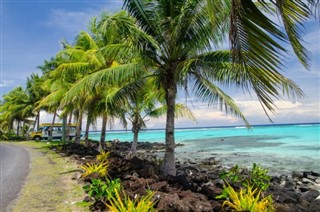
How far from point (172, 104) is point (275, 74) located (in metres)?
6.18

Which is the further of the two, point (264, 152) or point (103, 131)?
point (264, 152)

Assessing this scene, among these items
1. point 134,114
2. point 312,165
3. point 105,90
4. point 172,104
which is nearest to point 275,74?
point 172,104

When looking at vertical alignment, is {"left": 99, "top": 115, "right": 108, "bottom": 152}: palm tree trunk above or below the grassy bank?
above

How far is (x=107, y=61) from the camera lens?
17203mm

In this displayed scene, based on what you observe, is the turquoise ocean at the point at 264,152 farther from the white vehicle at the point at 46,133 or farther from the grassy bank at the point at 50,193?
the white vehicle at the point at 46,133

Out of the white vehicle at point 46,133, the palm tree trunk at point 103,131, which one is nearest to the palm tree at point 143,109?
the palm tree trunk at point 103,131

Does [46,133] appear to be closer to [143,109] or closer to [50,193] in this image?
[143,109]

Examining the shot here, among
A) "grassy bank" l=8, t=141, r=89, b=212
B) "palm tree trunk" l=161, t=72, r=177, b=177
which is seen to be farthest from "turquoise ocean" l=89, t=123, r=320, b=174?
"grassy bank" l=8, t=141, r=89, b=212

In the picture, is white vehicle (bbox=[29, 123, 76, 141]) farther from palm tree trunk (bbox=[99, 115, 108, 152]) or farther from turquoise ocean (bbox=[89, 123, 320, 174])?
palm tree trunk (bbox=[99, 115, 108, 152])

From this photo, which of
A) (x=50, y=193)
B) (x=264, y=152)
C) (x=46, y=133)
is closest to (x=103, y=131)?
(x=50, y=193)

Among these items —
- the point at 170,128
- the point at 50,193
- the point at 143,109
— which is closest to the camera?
the point at 50,193

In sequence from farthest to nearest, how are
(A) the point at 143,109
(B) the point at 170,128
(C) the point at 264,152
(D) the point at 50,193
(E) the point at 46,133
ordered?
(E) the point at 46,133 < (C) the point at 264,152 < (A) the point at 143,109 < (B) the point at 170,128 < (D) the point at 50,193

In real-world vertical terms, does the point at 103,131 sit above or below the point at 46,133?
above

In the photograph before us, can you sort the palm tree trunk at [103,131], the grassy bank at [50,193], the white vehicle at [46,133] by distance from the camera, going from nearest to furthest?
1. the grassy bank at [50,193]
2. the palm tree trunk at [103,131]
3. the white vehicle at [46,133]
